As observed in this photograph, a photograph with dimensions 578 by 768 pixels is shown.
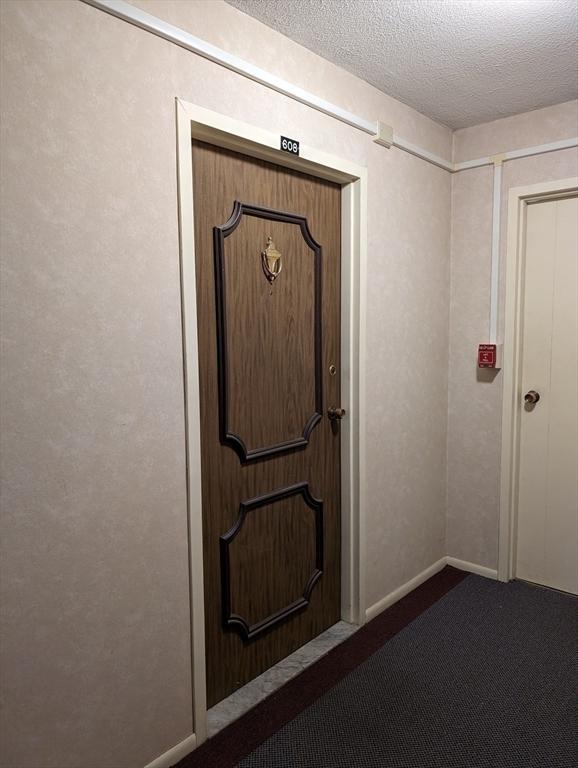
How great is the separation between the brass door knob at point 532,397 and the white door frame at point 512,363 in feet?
0.12

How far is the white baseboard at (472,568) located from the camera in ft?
10.1

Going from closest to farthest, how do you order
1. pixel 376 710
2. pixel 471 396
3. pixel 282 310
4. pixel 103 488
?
pixel 103 488 < pixel 376 710 < pixel 282 310 < pixel 471 396

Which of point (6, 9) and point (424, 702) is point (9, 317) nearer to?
point (6, 9)

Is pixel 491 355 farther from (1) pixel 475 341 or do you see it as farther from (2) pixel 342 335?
(2) pixel 342 335

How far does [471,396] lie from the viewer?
Answer: 3.07m

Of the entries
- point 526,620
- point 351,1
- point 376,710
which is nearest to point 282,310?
point 351,1

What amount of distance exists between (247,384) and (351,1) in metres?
1.30

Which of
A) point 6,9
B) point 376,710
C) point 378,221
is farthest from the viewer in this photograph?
point 378,221

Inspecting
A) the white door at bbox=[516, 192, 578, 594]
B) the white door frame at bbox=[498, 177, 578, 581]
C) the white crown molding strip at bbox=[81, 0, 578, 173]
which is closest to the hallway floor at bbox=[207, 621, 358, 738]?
the white door frame at bbox=[498, 177, 578, 581]

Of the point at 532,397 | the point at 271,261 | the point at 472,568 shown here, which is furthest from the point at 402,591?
the point at 271,261

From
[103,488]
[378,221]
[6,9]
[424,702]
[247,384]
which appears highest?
[6,9]

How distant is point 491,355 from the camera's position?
2936 millimetres

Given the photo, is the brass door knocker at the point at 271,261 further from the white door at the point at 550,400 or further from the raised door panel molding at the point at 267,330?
the white door at the point at 550,400

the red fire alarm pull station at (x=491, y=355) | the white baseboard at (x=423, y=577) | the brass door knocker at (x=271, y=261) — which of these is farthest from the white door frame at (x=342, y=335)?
the red fire alarm pull station at (x=491, y=355)
